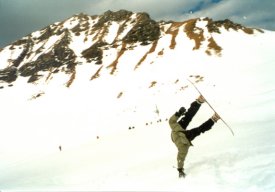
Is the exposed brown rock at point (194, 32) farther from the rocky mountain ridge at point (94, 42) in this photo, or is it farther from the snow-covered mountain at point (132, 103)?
the snow-covered mountain at point (132, 103)

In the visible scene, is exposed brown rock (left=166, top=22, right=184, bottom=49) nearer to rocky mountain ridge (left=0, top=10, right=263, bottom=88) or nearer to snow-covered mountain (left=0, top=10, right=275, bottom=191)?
rocky mountain ridge (left=0, top=10, right=263, bottom=88)

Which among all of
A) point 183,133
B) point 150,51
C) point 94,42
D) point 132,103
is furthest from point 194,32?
point 183,133

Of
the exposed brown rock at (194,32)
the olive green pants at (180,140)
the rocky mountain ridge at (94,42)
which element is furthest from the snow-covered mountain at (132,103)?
the rocky mountain ridge at (94,42)

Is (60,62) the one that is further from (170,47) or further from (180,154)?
(180,154)

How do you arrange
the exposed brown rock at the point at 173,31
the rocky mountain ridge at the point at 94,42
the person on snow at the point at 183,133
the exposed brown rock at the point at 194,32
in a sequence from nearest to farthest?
1. the person on snow at the point at 183,133
2. the exposed brown rock at the point at 194,32
3. the exposed brown rock at the point at 173,31
4. the rocky mountain ridge at the point at 94,42

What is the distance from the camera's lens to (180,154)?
34.3 feet

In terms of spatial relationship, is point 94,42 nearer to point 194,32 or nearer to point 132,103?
point 194,32

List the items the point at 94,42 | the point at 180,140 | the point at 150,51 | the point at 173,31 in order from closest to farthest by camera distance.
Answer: the point at 180,140, the point at 150,51, the point at 173,31, the point at 94,42

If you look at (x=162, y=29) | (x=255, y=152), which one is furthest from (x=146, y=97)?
(x=162, y=29)

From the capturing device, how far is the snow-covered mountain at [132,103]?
12336 millimetres

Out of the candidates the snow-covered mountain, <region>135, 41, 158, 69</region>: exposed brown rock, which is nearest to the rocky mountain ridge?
<region>135, 41, 158, 69</region>: exposed brown rock

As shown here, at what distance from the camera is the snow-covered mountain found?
12336mm

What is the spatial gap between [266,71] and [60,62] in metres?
106

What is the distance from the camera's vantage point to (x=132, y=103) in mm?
72062
